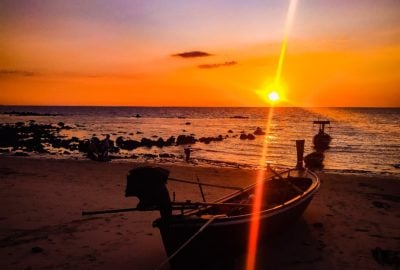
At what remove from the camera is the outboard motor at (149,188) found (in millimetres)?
5652

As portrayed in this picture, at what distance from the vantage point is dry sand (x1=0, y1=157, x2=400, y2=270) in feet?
23.7

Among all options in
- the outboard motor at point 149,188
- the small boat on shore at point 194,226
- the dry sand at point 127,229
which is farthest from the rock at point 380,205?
the outboard motor at point 149,188

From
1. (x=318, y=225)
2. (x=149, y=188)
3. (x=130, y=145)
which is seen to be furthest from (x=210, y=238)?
(x=130, y=145)

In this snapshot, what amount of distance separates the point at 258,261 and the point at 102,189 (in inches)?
320

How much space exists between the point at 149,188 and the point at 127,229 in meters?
3.82

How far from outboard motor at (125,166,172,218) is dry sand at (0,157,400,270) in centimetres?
197

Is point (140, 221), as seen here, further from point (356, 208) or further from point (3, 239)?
point (356, 208)

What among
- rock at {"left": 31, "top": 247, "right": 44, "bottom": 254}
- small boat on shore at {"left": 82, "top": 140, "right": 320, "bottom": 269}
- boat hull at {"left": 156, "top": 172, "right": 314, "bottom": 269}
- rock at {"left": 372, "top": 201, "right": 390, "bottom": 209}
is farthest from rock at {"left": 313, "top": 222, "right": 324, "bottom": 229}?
rock at {"left": 31, "top": 247, "right": 44, "bottom": 254}

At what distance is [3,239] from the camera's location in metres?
7.99

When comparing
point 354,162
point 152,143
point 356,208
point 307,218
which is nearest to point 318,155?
point 354,162

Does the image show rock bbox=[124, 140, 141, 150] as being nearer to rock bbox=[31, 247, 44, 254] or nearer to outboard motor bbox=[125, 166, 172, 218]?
rock bbox=[31, 247, 44, 254]

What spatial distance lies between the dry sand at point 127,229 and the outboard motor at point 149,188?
77.7 inches

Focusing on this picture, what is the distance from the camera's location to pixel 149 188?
5.71 meters

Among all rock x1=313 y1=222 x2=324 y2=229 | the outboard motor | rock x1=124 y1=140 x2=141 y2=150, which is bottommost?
rock x1=124 y1=140 x2=141 y2=150
